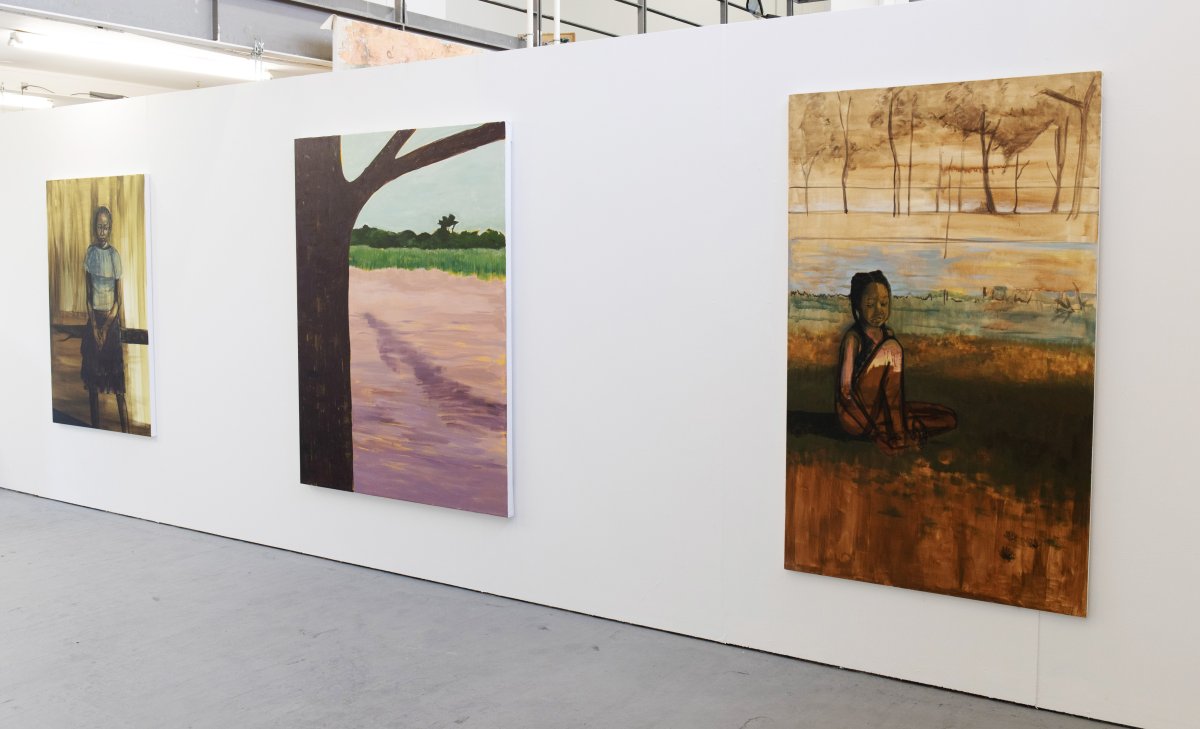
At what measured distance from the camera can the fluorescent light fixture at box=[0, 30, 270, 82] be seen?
24.3 feet

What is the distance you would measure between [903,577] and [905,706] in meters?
0.48

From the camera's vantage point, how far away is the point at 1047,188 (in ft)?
12.4

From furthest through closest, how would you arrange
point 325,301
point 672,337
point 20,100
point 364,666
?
point 20,100
point 325,301
point 672,337
point 364,666

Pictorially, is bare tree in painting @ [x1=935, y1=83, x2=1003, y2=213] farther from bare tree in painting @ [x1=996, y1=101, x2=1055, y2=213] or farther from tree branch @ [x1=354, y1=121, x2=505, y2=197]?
tree branch @ [x1=354, y1=121, x2=505, y2=197]

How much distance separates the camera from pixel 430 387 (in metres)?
5.35

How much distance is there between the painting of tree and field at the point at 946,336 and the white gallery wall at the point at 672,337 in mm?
103

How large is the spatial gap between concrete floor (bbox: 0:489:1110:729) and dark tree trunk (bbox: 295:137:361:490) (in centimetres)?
66

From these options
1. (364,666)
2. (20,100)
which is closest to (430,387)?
(364,666)

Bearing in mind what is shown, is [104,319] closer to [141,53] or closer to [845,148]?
[141,53]

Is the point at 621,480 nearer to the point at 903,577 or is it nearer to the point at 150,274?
A: the point at 903,577

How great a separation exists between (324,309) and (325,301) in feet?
0.14

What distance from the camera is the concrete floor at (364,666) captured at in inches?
153

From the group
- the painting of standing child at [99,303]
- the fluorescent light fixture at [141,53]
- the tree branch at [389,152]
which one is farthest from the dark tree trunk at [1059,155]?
the fluorescent light fixture at [141,53]

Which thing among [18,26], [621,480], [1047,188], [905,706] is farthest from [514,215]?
[18,26]
